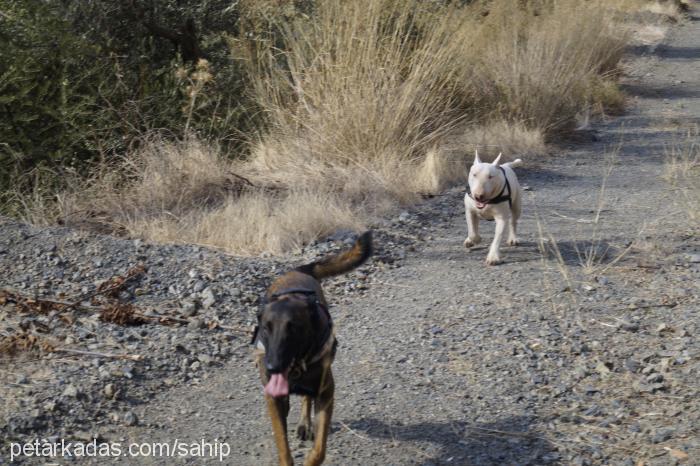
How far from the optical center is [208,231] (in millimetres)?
7047

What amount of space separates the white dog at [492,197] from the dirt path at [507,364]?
0.73 ft

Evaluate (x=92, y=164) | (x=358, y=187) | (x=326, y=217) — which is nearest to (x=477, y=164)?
(x=326, y=217)

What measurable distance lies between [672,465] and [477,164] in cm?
318

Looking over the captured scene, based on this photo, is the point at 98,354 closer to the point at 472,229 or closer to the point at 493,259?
the point at 493,259

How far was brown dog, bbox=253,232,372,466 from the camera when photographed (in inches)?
139

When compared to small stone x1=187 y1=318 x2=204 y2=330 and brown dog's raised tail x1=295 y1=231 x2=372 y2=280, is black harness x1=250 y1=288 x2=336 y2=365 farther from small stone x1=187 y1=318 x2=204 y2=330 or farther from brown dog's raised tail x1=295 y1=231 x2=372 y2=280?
small stone x1=187 y1=318 x2=204 y2=330

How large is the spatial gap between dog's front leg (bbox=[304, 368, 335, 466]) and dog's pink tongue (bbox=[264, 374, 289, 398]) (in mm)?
327

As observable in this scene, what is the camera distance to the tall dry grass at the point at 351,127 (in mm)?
7527

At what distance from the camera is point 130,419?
431 centimetres

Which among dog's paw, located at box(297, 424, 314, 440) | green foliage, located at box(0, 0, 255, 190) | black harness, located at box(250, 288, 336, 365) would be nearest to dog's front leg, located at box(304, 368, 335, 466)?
black harness, located at box(250, 288, 336, 365)

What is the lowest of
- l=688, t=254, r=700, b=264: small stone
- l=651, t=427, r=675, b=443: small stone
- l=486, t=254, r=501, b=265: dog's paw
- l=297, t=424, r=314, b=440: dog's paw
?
l=486, t=254, r=501, b=265: dog's paw

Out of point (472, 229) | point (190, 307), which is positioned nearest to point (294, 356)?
point (190, 307)

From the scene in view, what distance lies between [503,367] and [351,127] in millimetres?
4826

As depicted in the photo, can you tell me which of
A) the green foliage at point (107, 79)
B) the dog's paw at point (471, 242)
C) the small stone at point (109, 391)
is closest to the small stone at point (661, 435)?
the small stone at point (109, 391)
